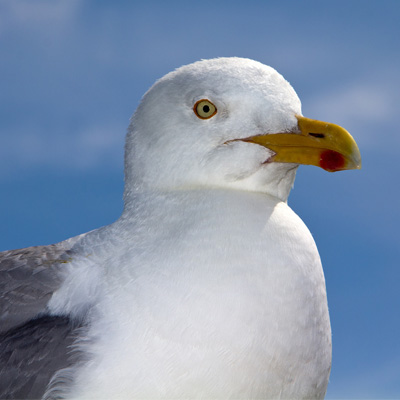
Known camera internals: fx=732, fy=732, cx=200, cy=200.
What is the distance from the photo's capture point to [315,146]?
18.0 ft

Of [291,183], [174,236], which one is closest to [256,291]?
[174,236]

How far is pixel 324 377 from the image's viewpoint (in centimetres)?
557

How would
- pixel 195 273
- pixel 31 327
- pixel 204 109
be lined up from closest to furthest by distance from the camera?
pixel 195 273, pixel 31 327, pixel 204 109

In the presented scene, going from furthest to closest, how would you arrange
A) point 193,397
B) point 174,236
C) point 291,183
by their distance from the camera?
point 291,183
point 174,236
point 193,397

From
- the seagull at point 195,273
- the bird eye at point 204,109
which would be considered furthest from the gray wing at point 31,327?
the bird eye at point 204,109

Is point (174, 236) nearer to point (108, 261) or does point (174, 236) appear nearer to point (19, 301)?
point (108, 261)

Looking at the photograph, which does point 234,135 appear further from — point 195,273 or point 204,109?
point 195,273

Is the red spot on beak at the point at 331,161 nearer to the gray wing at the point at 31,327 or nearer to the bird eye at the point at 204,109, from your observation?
the bird eye at the point at 204,109

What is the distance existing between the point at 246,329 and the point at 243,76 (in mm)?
1932

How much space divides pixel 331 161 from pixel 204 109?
41.0 inches

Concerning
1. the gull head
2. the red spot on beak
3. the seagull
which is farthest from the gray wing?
the red spot on beak

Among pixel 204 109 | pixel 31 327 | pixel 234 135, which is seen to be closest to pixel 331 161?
pixel 234 135

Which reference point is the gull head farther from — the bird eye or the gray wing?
the gray wing

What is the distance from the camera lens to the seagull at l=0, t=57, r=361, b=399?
5.07m
